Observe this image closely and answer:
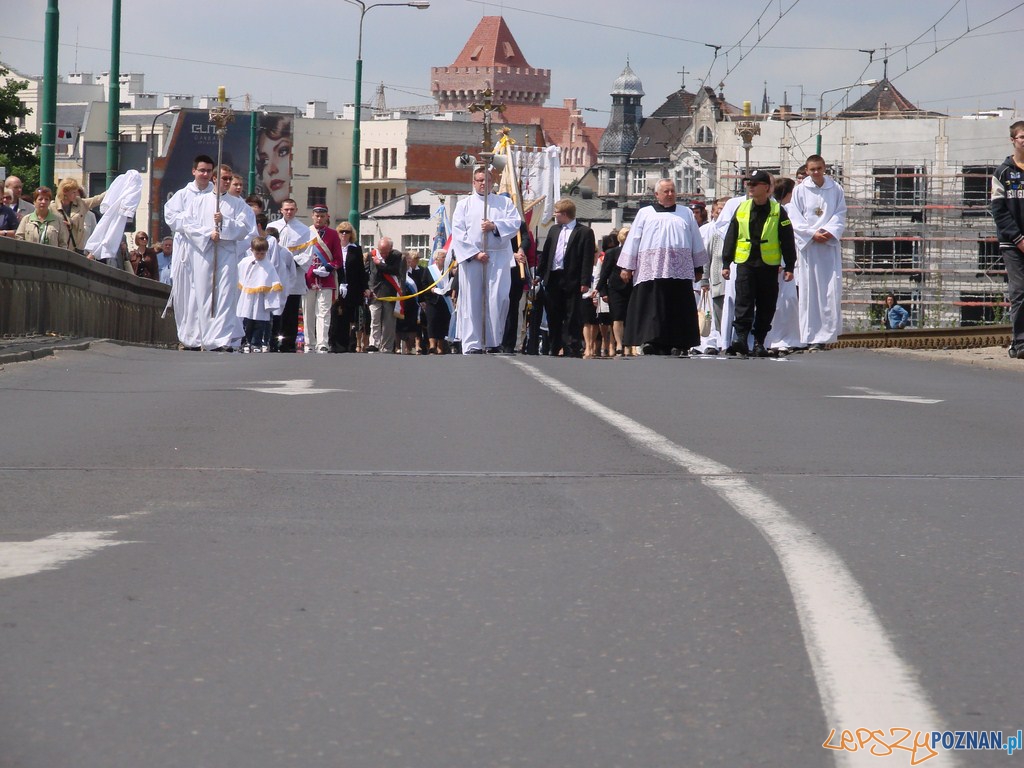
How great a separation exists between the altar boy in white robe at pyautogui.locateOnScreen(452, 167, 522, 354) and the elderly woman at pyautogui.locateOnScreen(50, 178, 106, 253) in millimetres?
5149

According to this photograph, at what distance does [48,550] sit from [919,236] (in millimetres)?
89871

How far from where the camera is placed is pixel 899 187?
96.8 meters

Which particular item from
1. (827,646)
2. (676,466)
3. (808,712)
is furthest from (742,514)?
(808,712)

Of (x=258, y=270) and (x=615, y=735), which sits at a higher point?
(x=258, y=270)

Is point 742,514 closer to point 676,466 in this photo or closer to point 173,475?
point 676,466

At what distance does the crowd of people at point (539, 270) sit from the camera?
21.3 metres

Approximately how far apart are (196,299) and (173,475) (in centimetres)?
1769

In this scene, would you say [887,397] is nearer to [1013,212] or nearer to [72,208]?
[1013,212]

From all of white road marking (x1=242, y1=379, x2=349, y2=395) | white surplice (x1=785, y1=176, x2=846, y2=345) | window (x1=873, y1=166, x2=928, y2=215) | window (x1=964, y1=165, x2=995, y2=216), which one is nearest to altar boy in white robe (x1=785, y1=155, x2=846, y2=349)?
white surplice (x1=785, y1=176, x2=846, y2=345)

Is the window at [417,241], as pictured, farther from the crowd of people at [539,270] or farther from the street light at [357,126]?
the crowd of people at [539,270]

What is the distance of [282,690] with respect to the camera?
12.8ft

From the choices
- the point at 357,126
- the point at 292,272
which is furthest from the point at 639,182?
the point at 292,272

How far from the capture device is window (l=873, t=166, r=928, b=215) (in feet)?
312

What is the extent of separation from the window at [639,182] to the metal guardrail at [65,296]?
14952 centimetres
